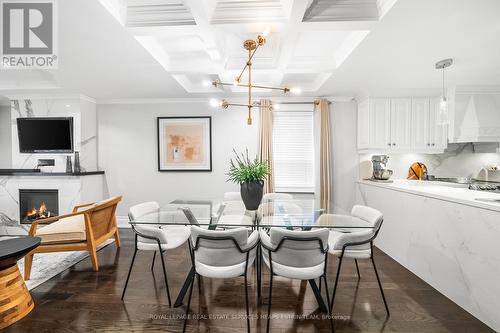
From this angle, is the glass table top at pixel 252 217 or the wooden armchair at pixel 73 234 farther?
the wooden armchair at pixel 73 234

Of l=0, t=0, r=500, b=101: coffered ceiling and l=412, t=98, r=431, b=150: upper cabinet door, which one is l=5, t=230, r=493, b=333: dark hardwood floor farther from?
l=0, t=0, r=500, b=101: coffered ceiling

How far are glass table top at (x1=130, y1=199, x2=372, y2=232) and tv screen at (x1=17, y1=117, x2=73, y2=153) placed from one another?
112 inches

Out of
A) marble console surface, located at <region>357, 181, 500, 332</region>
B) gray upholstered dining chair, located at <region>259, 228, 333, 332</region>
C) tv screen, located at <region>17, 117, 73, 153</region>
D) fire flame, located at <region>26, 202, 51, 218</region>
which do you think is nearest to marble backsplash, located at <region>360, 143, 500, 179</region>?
marble console surface, located at <region>357, 181, 500, 332</region>

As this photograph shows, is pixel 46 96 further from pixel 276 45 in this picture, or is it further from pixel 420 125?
pixel 420 125

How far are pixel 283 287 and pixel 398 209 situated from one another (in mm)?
1803

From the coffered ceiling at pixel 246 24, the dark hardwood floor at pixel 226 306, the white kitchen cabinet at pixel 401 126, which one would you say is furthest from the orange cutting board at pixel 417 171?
the coffered ceiling at pixel 246 24

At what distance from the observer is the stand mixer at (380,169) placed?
3689 mm

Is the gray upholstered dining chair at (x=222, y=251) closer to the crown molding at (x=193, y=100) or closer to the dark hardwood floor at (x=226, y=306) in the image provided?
the dark hardwood floor at (x=226, y=306)

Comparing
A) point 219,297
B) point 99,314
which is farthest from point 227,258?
point 99,314

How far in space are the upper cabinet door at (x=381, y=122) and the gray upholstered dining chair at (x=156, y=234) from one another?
3327mm

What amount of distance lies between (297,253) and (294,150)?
279cm

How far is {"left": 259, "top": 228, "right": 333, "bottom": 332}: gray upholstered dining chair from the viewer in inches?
65.4

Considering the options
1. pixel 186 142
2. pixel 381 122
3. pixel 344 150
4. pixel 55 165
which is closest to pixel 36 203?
pixel 55 165

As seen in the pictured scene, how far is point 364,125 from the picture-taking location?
3.99 meters
